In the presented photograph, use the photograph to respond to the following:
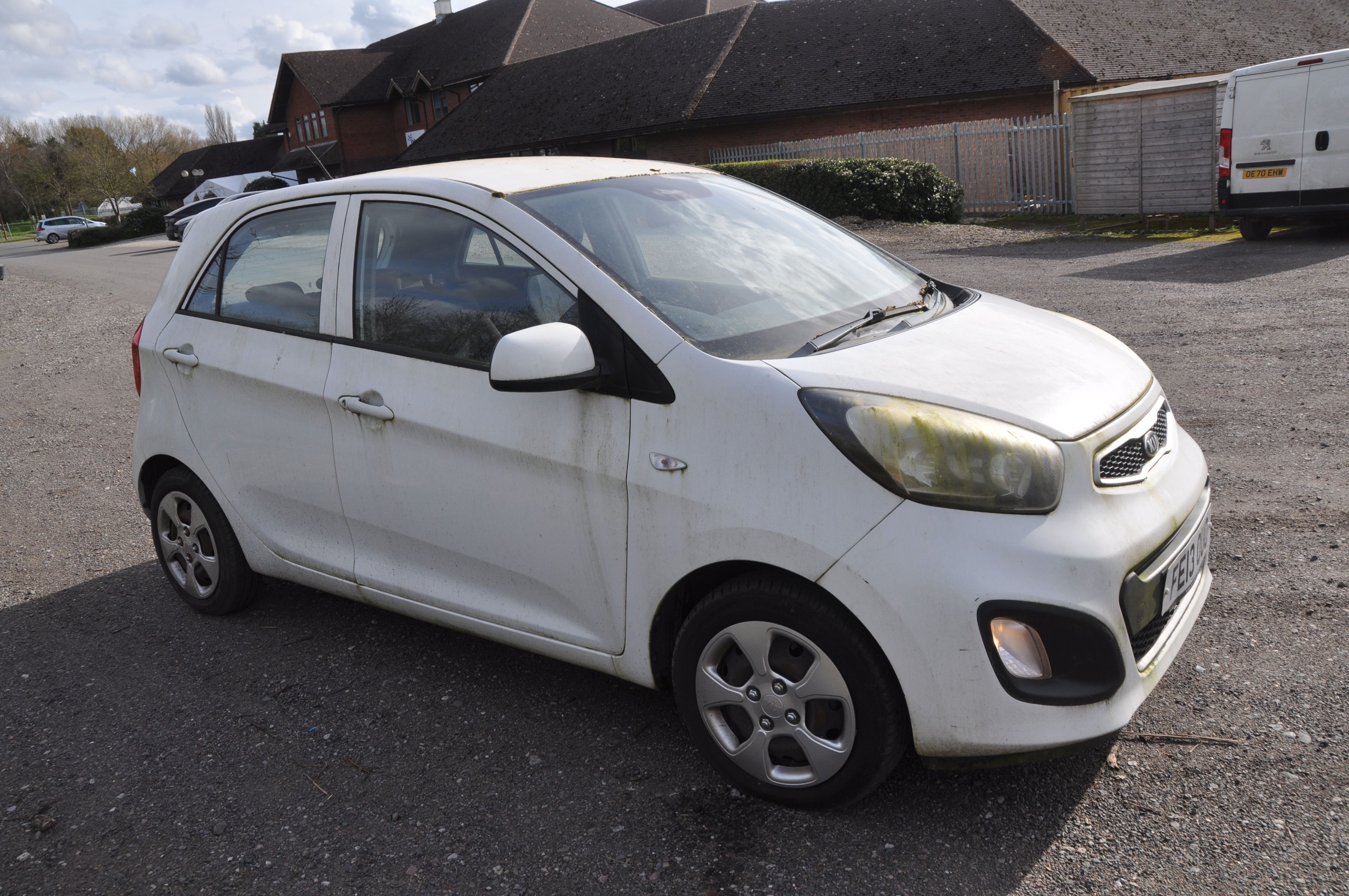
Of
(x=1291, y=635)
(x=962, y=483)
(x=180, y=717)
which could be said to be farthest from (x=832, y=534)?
(x=180, y=717)

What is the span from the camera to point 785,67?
3250 cm

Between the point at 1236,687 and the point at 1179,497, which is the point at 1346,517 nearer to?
the point at 1236,687

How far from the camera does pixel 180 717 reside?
3826 mm

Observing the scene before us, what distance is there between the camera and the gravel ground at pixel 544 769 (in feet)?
8.93

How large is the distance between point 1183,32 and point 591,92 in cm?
1940

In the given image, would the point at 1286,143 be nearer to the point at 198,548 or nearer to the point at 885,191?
the point at 885,191

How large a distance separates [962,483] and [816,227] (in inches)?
68.9

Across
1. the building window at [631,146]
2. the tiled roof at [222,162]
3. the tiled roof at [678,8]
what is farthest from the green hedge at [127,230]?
the building window at [631,146]

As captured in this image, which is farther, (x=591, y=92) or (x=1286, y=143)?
(x=591, y=92)

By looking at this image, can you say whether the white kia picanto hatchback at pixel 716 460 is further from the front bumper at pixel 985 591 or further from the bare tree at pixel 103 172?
the bare tree at pixel 103 172

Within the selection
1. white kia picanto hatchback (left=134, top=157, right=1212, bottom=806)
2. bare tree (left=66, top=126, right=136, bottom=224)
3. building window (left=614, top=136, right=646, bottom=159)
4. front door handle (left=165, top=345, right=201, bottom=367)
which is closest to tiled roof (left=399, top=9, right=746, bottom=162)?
building window (left=614, top=136, right=646, bottom=159)

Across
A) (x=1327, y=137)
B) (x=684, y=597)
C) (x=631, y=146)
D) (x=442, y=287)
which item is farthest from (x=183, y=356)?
(x=631, y=146)

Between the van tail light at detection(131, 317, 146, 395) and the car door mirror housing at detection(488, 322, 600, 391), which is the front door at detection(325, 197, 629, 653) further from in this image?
the van tail light at detection(131, 317, 146, 395)

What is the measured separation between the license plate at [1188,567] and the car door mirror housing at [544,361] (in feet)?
5.37
